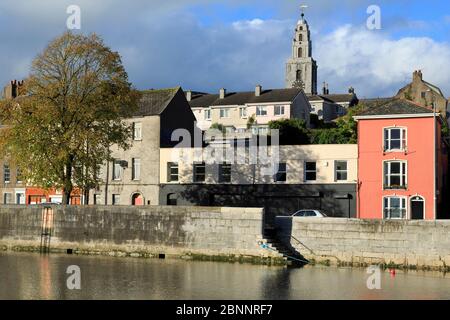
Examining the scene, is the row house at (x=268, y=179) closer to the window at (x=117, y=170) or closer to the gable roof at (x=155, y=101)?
the gable roof at (x=155, y=101)

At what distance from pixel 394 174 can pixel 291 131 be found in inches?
1286

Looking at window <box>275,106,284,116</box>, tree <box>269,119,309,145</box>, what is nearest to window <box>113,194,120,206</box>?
tree <box>269,119,309,145</box>

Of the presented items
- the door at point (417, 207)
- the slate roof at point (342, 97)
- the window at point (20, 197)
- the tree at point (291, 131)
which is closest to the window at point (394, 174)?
the door at point (417, 207)

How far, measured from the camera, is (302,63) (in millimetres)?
175875

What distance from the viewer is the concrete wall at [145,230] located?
155ft

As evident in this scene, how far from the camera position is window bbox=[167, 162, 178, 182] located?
218 ft

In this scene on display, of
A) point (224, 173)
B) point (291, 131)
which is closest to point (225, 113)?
point (291, 131)

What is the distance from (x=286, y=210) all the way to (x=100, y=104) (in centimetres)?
1724

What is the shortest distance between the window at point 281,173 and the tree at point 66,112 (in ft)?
45.2

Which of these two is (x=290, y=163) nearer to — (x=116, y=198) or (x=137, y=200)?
(x=137, y=200)
